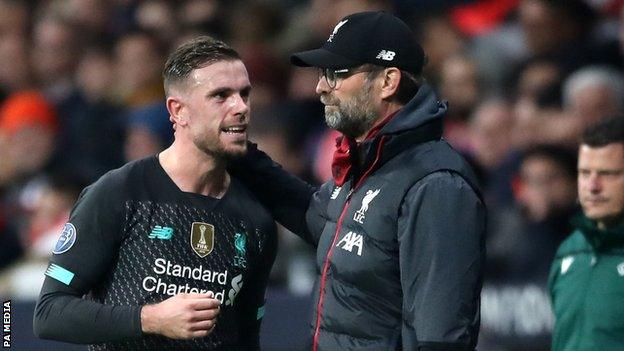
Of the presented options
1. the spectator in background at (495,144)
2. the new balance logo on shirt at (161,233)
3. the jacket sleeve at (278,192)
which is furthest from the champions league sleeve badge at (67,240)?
the spectator in background at (495,144)

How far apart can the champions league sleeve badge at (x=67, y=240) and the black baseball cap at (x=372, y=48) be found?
3.40 feet

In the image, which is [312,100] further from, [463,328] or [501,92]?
[463,328]

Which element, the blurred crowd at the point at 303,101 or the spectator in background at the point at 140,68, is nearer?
the blurred crowd at the point at 303,101

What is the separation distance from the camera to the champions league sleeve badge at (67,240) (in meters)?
4.97

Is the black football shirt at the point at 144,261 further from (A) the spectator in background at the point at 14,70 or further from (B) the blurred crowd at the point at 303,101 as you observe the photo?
(A) the spectator in background at the point at 14,70

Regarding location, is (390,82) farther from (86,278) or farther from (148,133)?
(148,133)

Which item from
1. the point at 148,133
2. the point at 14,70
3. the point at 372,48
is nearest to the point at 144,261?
the point at 372,48

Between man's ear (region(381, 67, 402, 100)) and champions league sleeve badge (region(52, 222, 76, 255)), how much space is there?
122 cm

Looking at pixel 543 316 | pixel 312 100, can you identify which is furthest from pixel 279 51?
pixel 543 316

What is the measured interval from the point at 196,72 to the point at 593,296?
1.96 meters

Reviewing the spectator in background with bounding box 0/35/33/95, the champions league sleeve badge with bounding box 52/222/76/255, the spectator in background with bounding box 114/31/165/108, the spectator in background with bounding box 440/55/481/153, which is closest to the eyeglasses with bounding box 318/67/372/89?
the champions league sleeve badge with bounding box 52/222/76/255

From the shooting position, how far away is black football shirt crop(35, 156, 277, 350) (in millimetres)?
4918

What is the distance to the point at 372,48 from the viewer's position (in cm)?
494

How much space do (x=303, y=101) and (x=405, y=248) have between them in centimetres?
473
